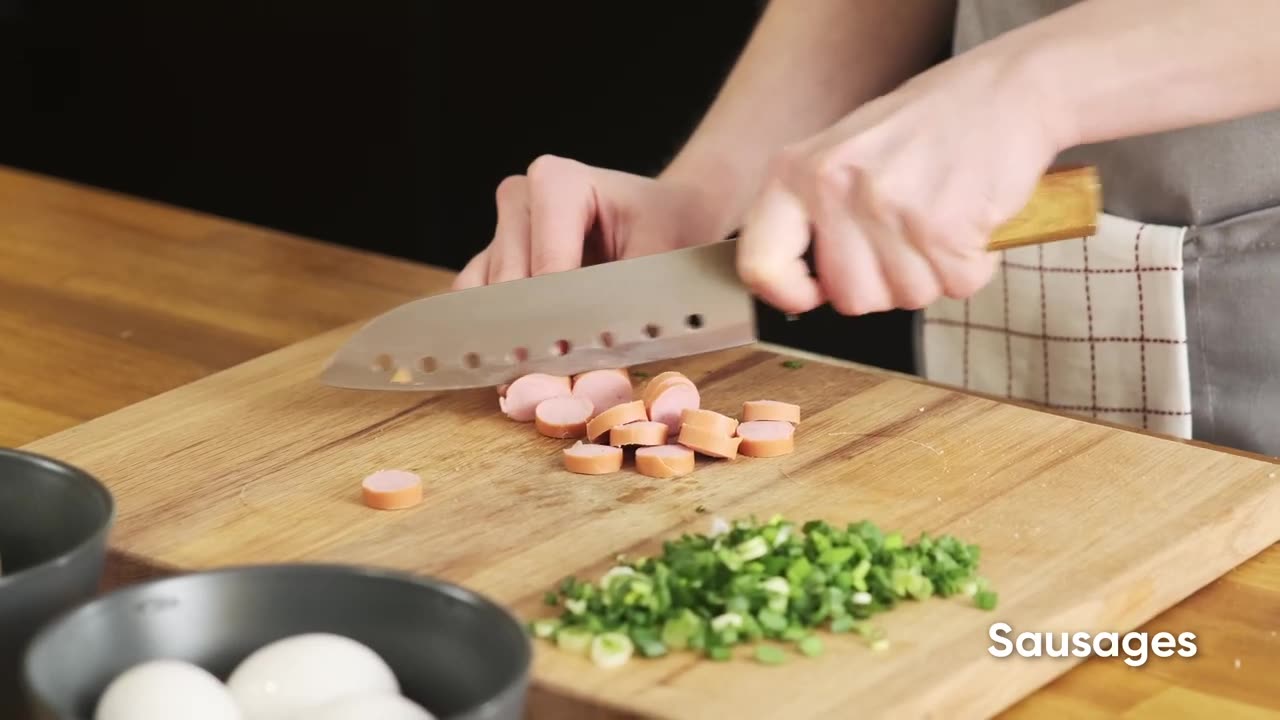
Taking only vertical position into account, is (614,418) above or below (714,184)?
below

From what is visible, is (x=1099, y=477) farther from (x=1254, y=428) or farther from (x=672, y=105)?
(x=672, y=105)

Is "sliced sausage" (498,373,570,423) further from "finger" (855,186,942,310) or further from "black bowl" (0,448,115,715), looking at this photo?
"black bowl" (0,448,115,715)

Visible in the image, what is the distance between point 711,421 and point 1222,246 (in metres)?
0.63

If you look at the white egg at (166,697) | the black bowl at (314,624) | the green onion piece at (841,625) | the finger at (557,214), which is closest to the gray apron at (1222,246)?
the finger at (557,214)

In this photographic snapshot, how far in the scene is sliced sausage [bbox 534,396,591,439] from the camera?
1.56 m

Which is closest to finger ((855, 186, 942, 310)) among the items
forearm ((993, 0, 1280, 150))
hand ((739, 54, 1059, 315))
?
hand ((739, 54, 1059, 315))

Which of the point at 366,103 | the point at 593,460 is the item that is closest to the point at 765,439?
the point at 593,460

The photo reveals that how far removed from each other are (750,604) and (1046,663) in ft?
0.69

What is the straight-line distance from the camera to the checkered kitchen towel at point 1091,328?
180 cm

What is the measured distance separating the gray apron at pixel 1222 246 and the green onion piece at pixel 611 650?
899mm

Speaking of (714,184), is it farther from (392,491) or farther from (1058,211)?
(392,491)

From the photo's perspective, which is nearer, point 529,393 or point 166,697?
point 166,697

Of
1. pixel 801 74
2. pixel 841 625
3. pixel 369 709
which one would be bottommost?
pixel 841 625

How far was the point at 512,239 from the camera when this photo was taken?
5.72ft
